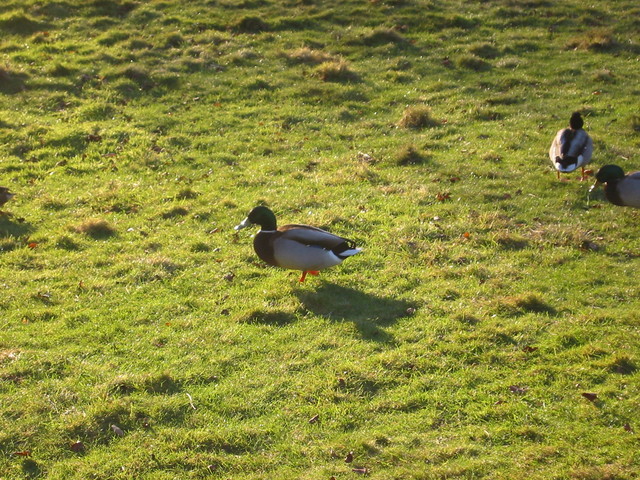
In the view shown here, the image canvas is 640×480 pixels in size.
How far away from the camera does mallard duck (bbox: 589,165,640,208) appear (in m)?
10.6

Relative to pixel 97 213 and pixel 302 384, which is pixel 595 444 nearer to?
pixel 302 384

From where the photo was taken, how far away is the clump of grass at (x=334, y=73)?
56.4ft

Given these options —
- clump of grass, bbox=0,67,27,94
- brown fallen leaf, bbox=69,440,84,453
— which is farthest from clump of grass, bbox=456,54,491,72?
brown fallen leaf, bbox=69,440,84,453

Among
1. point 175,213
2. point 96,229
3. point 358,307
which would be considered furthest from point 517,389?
point 96,229

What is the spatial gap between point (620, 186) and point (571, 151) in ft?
4.37

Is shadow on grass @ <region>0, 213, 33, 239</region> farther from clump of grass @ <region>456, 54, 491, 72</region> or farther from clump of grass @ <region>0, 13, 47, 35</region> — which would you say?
clump of grass @ <region>456, 54, 491, 72</region>

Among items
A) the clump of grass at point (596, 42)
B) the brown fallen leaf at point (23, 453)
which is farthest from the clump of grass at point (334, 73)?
the brown fallen leaf at point (23, 453)

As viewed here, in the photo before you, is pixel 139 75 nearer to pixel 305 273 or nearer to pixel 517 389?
pixel 305 273

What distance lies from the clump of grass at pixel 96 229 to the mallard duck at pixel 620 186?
7576 millimetres

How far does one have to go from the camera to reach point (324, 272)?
955 cm

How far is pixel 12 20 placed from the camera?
2038cm

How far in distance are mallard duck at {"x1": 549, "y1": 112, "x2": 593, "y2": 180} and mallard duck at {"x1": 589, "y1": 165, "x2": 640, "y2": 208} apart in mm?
712

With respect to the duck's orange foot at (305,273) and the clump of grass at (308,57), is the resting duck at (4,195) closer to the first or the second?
the duck's orange foot at (305,273)

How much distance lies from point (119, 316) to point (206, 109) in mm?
8254
